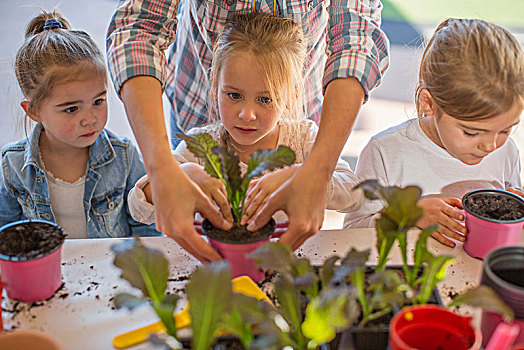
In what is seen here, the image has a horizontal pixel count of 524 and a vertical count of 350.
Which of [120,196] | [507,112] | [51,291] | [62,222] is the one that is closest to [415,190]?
[507,112]

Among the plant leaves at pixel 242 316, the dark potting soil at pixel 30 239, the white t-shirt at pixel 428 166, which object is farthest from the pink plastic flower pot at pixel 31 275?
the white t-shirt at pixel 428 166

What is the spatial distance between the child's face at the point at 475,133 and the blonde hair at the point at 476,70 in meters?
0.02

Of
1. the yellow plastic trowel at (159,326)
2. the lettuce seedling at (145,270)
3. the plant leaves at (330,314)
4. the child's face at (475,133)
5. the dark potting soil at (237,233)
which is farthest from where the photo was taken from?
the child's face at (475,133)

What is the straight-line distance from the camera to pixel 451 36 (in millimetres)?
1259

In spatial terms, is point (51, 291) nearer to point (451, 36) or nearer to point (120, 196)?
point (120, 196)

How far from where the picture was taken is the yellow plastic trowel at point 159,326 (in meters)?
0.83

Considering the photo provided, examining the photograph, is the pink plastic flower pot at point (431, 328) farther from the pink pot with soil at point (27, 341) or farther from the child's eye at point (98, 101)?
the child's eye at point (98, 101)

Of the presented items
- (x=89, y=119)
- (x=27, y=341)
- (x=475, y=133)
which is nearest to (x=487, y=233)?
(x=475, y=133)

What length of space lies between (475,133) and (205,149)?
673mm

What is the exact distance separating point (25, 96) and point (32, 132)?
0.11 m

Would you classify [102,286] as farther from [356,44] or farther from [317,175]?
[356,44]

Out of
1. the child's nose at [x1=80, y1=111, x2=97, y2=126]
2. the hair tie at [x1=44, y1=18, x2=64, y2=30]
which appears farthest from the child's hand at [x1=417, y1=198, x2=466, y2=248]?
the hair tie at [x1=44, y1=18, x2=64, y2=30]

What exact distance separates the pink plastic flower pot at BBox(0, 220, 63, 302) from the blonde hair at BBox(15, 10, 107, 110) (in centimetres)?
60

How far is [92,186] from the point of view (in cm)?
151
